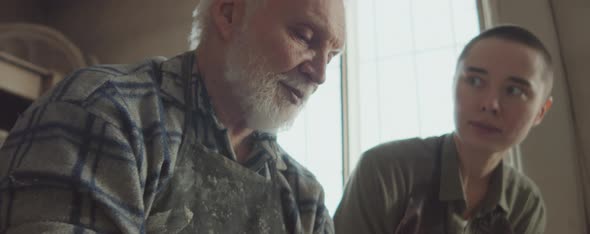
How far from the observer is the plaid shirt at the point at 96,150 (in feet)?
1.48

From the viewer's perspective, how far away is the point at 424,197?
1047mm

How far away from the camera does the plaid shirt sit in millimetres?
451

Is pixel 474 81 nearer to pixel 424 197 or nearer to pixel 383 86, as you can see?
pixel 424 197

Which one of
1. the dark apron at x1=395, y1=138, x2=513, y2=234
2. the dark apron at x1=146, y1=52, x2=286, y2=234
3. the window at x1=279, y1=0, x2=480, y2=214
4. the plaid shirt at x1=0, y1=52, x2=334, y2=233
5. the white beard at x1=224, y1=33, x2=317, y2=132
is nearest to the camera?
the plaid shirt at x1=0, y1=52, x2=334, y2=233

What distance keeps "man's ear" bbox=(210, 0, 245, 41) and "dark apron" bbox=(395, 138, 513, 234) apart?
0.57 metres

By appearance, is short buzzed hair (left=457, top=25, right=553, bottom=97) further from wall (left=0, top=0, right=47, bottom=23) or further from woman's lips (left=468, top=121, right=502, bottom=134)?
wall (left=0, top=0, right=47, bottom=23)

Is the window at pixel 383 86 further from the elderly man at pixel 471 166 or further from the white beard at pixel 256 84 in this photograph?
the white beard at pixel 256 84

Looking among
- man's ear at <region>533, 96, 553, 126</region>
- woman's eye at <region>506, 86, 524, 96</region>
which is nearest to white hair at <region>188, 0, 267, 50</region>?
woman's eye at <region>506, 86, 524, 96</region>

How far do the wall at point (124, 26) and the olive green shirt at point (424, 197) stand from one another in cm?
119

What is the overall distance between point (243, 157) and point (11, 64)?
145 cm

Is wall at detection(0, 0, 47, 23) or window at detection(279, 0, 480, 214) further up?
wall at detection(0, 0, 47, 23)

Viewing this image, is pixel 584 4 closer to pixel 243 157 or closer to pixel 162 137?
Answer: pixel 243 157

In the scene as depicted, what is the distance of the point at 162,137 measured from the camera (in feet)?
1.87

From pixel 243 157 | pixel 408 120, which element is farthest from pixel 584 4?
pixel 243 157
